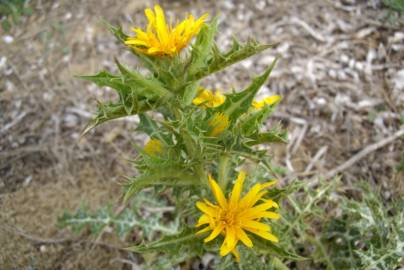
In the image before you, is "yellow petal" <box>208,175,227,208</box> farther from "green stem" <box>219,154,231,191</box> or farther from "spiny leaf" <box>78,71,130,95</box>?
"spiny leaf" <box>78,71,130,95</box>

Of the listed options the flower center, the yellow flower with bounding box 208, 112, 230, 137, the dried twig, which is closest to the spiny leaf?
the yellow flower with bounding box 208, 112, 230, 137

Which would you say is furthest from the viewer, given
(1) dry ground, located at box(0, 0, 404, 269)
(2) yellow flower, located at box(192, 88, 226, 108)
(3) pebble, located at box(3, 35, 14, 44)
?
(3) pebble, located at box(3, 35, 14, 44)

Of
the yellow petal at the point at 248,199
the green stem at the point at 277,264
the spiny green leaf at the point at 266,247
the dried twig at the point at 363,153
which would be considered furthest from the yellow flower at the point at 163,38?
the dried twig at the point at 363,153

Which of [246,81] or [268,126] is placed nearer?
[268,126]

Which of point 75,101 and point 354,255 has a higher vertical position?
point 75,101

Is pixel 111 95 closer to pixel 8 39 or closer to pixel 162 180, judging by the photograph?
pixel 8 39

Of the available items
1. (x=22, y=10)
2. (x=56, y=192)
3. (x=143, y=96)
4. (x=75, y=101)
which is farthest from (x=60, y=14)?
(x=143, y=96)

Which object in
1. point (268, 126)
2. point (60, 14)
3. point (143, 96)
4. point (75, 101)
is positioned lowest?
point (268, 126)

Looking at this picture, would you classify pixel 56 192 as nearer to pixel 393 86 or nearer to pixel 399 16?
pixel 393 86
